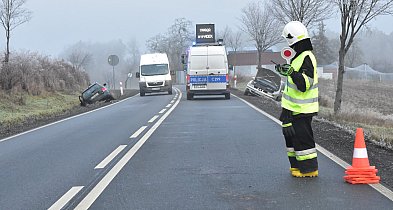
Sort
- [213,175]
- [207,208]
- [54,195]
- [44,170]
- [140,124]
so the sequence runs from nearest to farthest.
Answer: [207,208], [54,195], [213,175], [44,170], [140,124]

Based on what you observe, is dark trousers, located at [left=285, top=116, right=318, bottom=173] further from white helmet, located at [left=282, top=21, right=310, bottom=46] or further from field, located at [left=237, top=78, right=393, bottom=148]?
field, located at [left=237, top=78, right=393, bottom=148]

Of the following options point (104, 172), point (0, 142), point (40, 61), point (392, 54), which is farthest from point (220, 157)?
point (392, 54)

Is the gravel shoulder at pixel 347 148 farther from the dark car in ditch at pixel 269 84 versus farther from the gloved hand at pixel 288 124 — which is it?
the dark car in ditch at pixel 269 84

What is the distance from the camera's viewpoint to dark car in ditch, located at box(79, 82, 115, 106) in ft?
87.8

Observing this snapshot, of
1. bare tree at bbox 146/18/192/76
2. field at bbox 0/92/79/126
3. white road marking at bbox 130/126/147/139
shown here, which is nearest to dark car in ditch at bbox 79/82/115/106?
field at bbox 0/92/79/126

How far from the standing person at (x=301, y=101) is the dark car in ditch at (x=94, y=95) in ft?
70.3

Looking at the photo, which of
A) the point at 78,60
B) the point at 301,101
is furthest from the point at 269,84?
the point at 78,60

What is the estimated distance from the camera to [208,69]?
24.6 metres

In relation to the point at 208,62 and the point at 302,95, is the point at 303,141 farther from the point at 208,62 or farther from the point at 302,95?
the point at 208,62

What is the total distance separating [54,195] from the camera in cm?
600

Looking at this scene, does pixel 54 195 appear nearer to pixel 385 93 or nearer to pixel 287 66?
pixel 287 66

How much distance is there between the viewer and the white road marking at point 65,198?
5472 mm

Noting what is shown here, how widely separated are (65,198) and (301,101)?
3.13m

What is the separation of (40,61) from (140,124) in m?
20.3
